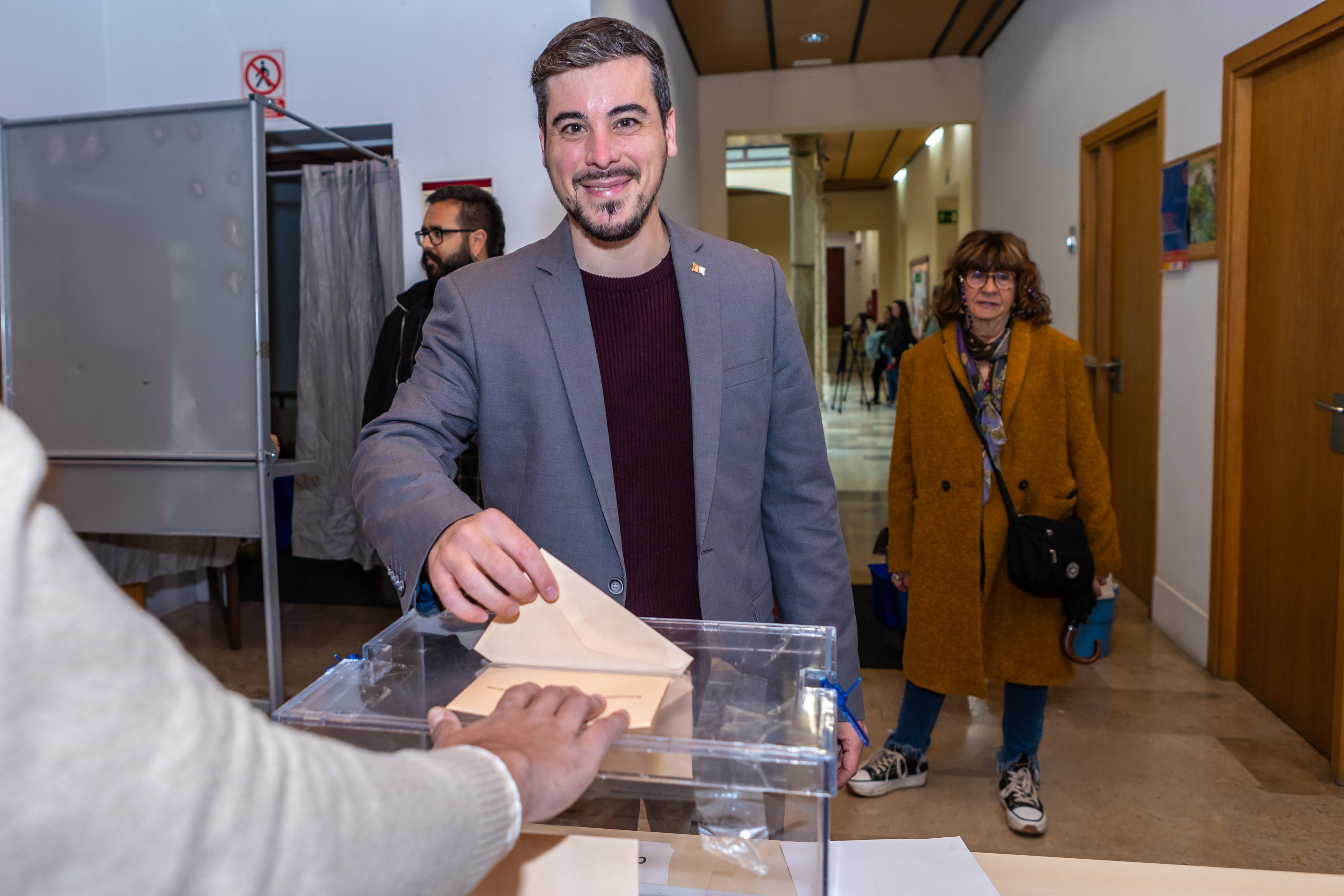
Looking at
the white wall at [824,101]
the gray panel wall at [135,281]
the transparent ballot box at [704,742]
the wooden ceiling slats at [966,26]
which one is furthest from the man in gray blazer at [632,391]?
the white wall at [824,101]

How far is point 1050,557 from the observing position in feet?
7.95

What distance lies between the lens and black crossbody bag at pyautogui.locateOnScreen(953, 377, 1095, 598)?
7.93ft

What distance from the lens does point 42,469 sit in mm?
429

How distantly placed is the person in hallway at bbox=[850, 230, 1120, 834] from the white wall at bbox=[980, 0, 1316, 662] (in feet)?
4.39

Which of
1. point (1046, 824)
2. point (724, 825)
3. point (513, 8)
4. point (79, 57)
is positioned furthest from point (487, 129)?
point (724, 825)

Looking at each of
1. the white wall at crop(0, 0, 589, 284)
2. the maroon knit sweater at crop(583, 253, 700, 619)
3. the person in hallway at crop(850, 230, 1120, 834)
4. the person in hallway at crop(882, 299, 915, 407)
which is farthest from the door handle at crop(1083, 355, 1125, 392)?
the person in hallway at crop(882, 299, 915, 407)

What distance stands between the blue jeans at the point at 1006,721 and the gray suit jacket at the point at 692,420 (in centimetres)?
138

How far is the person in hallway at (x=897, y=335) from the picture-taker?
11734 mm

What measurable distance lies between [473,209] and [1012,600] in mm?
2215

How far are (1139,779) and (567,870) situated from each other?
2545 millimetres

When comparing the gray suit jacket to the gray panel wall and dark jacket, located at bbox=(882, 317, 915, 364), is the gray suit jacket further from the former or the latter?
dark jacket, located at bbox=(882, 317, 915, 364)

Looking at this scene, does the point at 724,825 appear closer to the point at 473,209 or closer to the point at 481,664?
the point at 481,664

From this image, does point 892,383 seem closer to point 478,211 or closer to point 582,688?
point 478,211

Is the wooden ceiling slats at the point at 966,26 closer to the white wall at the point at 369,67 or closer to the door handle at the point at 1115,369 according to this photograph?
the door handle at the point at 1115,369
